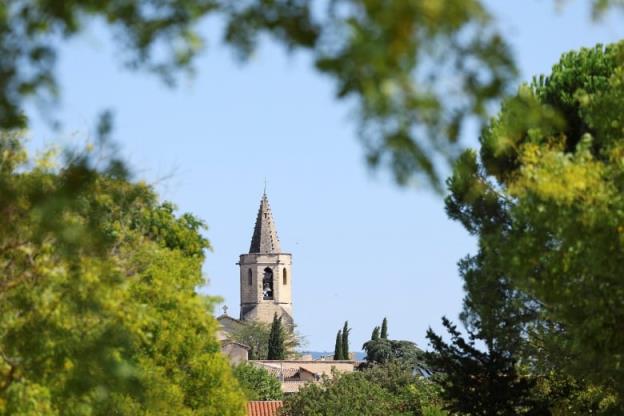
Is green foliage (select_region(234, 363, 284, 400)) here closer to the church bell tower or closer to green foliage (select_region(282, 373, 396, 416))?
green foliage (select_region(282, 373, 396, 416))

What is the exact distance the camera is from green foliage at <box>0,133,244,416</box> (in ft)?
32.8

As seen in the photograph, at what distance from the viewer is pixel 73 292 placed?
14.4 metres

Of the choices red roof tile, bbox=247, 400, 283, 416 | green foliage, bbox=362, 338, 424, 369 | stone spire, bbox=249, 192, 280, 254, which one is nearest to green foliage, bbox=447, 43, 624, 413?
red roof tile, bbox=247, 400, 283, 416

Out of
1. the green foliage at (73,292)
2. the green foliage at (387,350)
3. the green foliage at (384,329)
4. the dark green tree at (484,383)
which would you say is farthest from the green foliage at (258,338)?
the green foliage at (73,292)

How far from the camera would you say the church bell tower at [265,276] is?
18088 centimetres

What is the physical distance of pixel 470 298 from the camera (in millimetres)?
37000

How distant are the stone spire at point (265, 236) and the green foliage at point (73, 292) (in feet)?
494

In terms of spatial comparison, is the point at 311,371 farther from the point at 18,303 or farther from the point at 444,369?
the point at 18,303

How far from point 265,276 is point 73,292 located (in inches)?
6641

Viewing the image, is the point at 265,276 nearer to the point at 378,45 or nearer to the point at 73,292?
the point at 73,292

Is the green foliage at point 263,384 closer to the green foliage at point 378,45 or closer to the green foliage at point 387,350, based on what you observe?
the green foliage at point 387,350

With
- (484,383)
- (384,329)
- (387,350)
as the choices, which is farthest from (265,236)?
(484,383)

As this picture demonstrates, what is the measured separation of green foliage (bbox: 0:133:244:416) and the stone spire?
151 m

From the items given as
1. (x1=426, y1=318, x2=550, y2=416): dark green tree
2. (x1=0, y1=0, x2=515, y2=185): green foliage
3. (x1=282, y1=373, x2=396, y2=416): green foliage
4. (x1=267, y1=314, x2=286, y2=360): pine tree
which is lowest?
(x1=0, y1=0, x2=515, y2=185): green foliage
